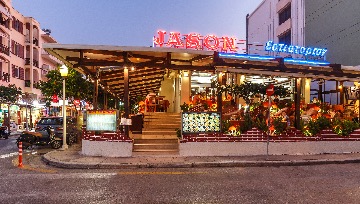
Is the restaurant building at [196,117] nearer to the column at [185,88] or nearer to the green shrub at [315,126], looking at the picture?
the green shrub at [315,126]

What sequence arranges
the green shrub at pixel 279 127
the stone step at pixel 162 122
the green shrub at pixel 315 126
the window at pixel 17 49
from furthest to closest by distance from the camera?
the window at pixel 17 49 < the stone step at pixel 162 122 < the green shrub at pixel 315 126 < the green shrub at pixel 279 127

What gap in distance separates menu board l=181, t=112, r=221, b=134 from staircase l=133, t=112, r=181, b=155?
4.05ft

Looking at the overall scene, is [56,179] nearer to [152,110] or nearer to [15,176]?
[15,176]

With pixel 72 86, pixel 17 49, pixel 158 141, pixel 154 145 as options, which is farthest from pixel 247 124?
pixel 17 49

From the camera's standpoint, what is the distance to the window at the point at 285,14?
38069 mm

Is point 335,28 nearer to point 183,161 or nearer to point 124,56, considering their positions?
point 124,56

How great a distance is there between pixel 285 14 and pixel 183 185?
108 feet

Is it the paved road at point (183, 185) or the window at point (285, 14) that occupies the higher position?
the window at point (285, 14)

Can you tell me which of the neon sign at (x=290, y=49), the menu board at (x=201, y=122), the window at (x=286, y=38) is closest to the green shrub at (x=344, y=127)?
the menu board at (x=201, y=122)

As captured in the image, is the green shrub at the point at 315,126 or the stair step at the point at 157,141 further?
the green shrub at the point at 315,126

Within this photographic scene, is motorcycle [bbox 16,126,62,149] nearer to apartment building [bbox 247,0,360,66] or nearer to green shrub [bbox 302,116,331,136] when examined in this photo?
green shrub [bbox 302,116,331,136]

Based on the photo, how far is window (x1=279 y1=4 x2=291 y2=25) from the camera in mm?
38069

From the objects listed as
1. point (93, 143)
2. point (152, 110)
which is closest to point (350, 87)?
point (152, 110)

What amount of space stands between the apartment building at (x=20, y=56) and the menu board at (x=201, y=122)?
29.8m
